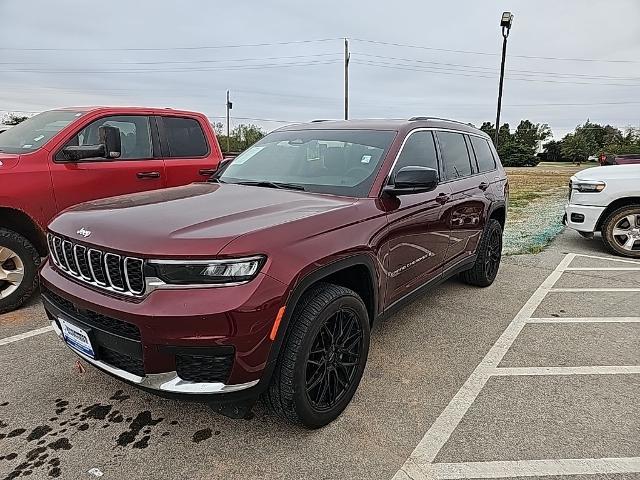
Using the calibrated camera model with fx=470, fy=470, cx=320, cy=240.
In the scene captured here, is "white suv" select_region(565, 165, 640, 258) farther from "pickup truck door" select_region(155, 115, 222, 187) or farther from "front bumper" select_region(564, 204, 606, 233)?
"pickup truck door" select_region(155, 115, 222, 187)

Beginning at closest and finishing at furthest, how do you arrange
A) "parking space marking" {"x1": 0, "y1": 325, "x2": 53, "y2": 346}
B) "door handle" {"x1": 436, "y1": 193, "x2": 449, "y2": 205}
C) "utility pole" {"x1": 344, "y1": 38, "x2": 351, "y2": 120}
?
"parking space marking" {"x1": 0, "y1": 325, "x2": 53, "y2": 346}
"door handle" {"x1": 436, "y1": 193, "x2": 449, "y2": 205}
"utility pole" {"x1": 344, "y1": 38, "x2": 351, "y2": 120}

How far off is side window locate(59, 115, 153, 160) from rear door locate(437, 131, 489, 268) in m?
3.20

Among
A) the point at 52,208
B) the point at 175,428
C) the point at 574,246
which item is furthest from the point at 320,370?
the point at 574,246

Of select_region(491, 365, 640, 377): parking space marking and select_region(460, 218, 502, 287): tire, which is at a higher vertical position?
select_region(460, 218, 502, 287): tire

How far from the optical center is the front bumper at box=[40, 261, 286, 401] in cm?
210

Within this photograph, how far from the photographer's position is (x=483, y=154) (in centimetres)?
518

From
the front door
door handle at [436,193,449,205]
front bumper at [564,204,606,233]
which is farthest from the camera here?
front bumper at [564,204,606,233]

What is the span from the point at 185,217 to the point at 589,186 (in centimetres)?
648

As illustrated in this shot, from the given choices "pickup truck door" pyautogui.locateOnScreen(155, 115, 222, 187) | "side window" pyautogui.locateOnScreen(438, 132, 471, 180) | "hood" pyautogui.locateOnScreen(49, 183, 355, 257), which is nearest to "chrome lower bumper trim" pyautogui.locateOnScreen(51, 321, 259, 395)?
"hood" pyautogui.locateOnScreen(49, 183, 355, 257)

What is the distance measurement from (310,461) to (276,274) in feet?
3.28

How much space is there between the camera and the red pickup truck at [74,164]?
424 centimetres

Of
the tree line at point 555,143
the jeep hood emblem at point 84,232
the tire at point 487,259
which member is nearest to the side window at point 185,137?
the jeep hood emblem at point 84,232

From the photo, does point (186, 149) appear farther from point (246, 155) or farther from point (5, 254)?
point (5, 254)

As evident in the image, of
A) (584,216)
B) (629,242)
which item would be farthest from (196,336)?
(629,242)
